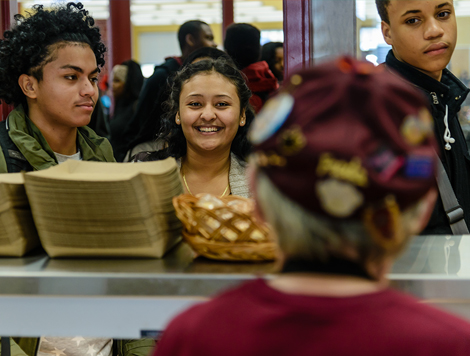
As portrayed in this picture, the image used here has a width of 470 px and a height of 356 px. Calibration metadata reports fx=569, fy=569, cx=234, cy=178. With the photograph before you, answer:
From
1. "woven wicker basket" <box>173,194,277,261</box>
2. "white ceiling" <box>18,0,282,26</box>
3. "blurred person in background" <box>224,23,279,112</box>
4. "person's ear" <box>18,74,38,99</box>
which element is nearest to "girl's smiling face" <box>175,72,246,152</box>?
"person's ear" <box>18,74,38,99</box>

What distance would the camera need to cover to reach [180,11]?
8.38 metres

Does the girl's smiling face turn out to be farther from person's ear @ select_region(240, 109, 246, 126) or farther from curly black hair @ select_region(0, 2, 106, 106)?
curly black hair @ select_region(0, 2, 106, 106)

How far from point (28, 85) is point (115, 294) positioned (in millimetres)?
1257

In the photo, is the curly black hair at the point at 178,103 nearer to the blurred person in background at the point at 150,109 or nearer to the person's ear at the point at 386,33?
the blurred person in background at the point at 150,109

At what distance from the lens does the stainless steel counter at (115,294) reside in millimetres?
1056

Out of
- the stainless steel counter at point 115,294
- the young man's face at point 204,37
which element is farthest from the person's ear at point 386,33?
the young man's face at point 204,37

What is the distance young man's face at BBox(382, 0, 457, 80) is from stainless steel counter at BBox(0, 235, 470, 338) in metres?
0.72

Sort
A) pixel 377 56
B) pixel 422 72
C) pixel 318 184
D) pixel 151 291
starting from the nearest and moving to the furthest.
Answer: pixel 318 184 → pixel 151 291 → pixel 422 72 → pixel 377 56

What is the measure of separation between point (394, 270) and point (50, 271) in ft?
2.17

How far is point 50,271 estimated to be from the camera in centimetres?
111

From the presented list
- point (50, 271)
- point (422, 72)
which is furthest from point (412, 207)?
point (422, 72)

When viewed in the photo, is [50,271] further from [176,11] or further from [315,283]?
[176,11]

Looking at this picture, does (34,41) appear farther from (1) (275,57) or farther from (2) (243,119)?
(1) (275,57)

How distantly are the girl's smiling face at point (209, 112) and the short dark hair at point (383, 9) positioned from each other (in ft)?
2.11
